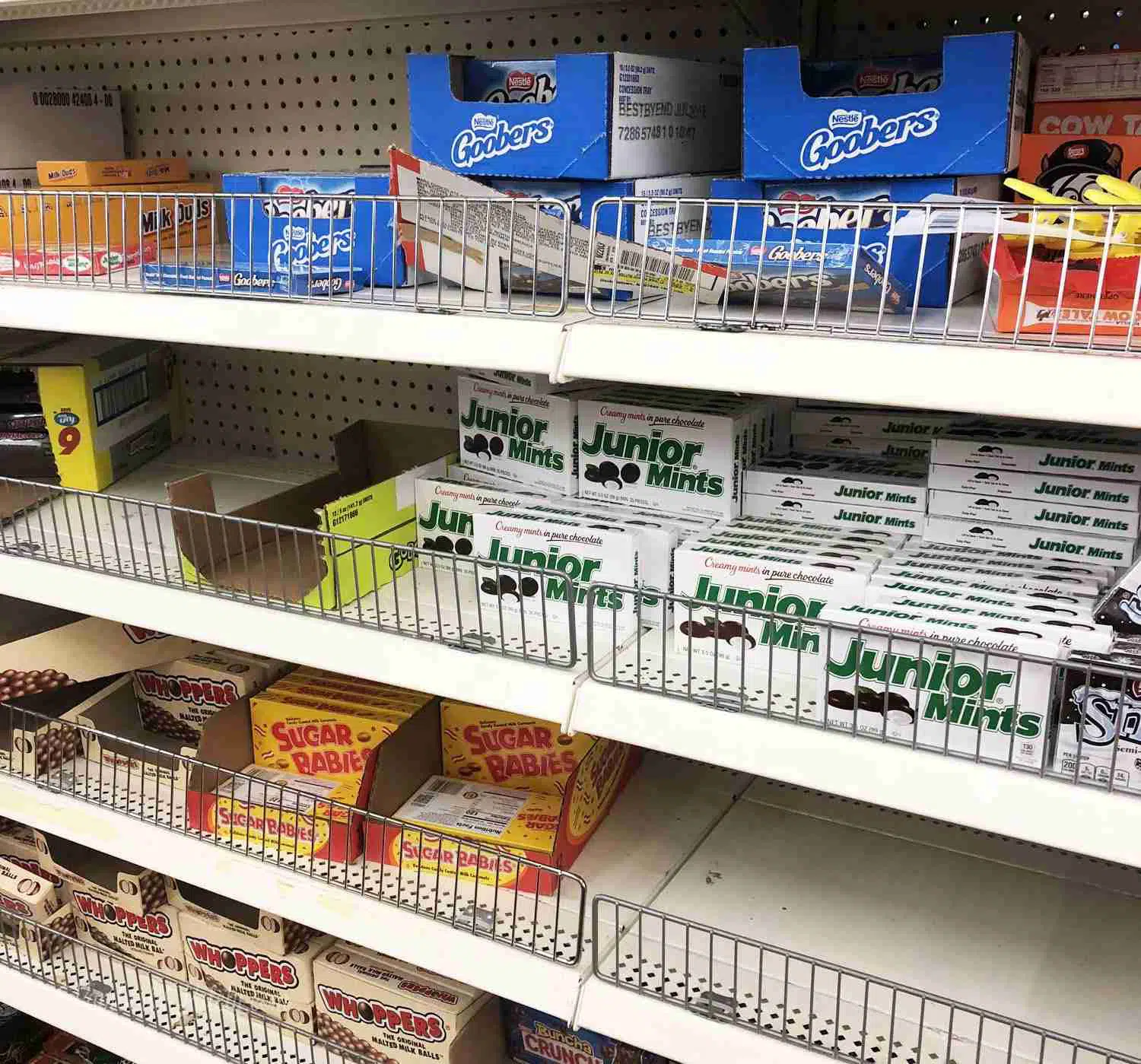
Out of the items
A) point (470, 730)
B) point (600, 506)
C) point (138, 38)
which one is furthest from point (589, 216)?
point (138, 38)

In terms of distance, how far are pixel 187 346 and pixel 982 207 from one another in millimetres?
1489

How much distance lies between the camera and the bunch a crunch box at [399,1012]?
4.57 ft

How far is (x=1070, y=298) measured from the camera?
0.83 meters

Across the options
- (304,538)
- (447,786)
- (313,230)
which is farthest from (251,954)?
(313,230)

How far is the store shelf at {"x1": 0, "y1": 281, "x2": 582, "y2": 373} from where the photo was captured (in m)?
1.01

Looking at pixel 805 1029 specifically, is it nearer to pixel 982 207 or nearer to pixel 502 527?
pixel 502 527

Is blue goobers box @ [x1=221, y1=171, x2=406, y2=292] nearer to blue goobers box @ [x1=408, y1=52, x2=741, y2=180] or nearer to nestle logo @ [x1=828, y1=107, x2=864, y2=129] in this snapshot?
blue goobers box @ [x1=408, y1=52, x2=741, y2=180]

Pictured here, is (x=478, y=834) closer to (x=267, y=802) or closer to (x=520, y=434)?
(x=267, y=802)

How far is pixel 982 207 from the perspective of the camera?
835 mm

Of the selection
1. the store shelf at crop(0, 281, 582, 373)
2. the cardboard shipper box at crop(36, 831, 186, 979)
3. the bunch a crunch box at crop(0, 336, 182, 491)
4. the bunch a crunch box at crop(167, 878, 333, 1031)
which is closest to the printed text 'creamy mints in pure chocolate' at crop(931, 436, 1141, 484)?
the store shelf at crop(0, 281, 582, 373)

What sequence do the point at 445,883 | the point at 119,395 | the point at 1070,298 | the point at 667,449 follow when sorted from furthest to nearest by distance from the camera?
the point at 119,395 → the point at 445,883 → the point at 667,449 → the point at 1070,298

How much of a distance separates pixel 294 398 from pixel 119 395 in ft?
0.98

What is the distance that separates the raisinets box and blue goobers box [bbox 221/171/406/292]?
1.91 ft

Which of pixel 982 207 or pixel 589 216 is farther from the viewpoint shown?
pixel 589 216
